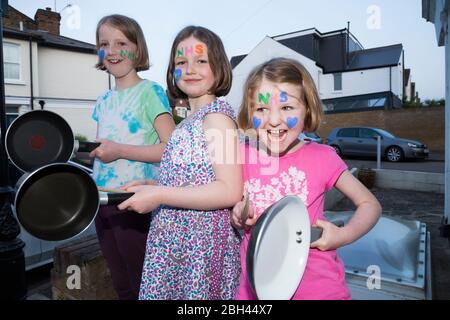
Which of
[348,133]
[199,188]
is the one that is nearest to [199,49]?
[199,188]

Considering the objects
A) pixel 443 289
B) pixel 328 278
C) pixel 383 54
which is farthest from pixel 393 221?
pixel 383 54

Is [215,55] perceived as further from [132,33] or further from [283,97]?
[132,33]

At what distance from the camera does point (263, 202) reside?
134cm

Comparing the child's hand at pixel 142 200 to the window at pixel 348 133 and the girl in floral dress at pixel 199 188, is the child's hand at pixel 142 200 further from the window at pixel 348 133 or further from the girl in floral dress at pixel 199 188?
the window at pixel 348 133

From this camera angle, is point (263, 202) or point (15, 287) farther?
point (15, 287)

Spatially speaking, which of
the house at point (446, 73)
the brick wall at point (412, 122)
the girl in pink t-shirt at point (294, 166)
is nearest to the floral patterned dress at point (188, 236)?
the girl in pink t-shirt at point (294, 166)

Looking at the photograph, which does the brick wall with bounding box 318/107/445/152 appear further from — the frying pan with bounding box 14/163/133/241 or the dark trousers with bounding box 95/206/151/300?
the frying pan with bounding box 14/163/133/241

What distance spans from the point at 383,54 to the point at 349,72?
2968 millimetres

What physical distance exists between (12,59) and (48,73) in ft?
5.90

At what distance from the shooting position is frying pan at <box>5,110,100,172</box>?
1290 mm

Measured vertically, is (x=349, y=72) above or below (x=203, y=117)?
above

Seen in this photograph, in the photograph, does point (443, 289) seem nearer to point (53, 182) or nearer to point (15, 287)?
point (53, 182)

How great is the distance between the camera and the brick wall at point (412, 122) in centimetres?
1755

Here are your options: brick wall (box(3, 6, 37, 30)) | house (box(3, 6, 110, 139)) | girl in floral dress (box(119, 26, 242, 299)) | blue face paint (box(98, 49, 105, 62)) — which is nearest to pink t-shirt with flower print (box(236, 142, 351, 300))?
girl in floral dress (box(119, 26, 242, 299))
